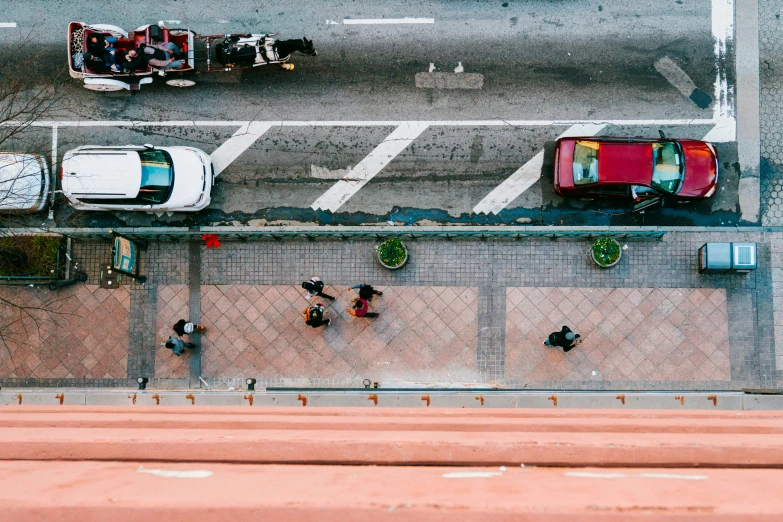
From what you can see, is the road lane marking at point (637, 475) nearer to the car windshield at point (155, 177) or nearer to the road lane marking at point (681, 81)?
the road lane marking at point (681, 81)

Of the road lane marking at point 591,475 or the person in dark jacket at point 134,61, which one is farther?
the person in dark jacket at point 134,61

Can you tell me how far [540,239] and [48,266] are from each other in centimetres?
1265

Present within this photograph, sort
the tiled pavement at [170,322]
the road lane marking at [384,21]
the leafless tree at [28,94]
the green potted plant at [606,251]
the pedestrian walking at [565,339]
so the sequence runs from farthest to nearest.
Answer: the road lane marking at [384,21]
the leafless tree at [28,94]
the tiled pavement at [170,322]
the green potted plant at [606,251]
the pedestrian walking at [565,339]

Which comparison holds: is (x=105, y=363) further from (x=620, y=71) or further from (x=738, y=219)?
(x=738, y=219)

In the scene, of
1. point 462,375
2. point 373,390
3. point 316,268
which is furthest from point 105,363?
point 462,375

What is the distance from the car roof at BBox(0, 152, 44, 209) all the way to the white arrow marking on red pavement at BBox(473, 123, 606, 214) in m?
11.2

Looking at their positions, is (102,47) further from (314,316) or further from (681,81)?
(681,81)

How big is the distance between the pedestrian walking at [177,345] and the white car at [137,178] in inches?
131

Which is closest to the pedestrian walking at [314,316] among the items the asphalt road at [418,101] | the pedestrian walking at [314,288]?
the pedestrian walking at [314,288]

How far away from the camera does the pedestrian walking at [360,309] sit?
44.8 feet

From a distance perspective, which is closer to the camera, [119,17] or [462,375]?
[462,375]

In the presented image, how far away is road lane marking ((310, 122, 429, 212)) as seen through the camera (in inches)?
580

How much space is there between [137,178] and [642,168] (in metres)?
12.2

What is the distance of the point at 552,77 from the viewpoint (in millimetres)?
14711
